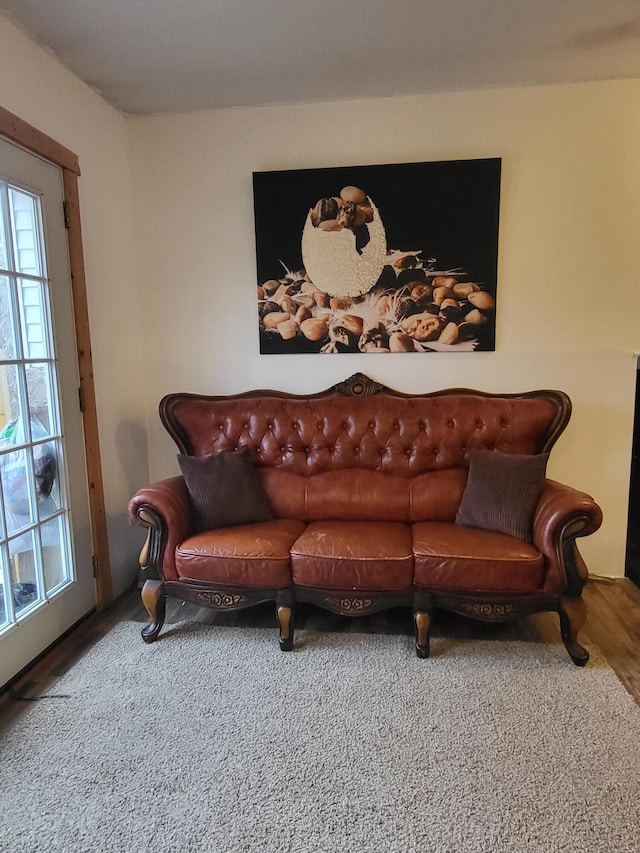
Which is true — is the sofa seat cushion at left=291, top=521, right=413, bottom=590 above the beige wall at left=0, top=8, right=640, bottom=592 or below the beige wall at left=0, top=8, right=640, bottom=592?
below

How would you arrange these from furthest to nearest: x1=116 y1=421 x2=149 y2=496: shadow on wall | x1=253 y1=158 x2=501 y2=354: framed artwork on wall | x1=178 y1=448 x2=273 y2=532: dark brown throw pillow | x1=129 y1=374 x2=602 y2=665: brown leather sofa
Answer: x1=116 y1=421 x2=149 y2=496: shadow on wall → x1=253 y1=158 x2=501 y2=354: framed artwork on wall → x1=178 y1=448 x2=273 y2=532: dark brown throw pillow → x1=129 y1=374 x2=602 y2=665: brown leather sofa

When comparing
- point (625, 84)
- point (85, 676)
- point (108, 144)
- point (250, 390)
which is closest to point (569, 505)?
point (250, 390)

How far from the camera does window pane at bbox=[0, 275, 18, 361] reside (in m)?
2.00

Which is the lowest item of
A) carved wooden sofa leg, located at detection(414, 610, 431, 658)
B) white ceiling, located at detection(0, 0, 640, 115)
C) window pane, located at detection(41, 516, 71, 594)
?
carved wooden sofa leg, located at detection(414, 610, 431, 658)

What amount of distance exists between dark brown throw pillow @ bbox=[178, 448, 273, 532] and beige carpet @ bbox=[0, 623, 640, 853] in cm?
60

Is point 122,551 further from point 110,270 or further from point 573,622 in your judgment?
point 573,622

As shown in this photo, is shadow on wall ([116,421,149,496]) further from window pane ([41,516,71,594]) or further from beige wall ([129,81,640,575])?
window pane ([41,516,71,594])

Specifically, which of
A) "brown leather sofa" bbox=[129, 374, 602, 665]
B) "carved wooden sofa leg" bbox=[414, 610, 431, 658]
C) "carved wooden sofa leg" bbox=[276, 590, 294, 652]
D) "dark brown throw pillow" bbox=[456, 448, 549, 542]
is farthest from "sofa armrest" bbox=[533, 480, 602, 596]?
"carved wooden sofa leg" bbox=[276, 590, 294, 652]

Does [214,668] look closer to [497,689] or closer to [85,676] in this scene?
[85,676]

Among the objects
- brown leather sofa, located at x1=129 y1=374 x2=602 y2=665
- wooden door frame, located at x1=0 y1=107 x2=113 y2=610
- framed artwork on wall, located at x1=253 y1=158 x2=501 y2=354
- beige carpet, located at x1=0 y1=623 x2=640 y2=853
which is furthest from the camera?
framed artwork on wall, located at x1=253 y1=158 x2=501 y2=354

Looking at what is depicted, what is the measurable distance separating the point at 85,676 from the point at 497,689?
1686 mm

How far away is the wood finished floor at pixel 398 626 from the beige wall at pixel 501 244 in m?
0.49

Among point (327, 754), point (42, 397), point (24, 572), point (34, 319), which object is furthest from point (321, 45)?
point (327, 754)

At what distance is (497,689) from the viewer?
1.95 metres
